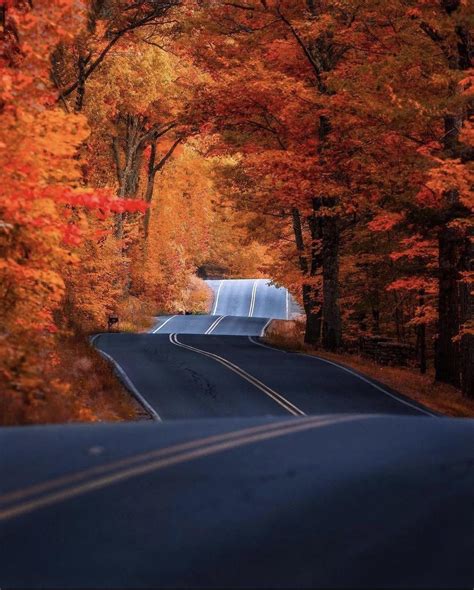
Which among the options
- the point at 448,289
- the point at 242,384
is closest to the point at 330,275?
the point at 448,289

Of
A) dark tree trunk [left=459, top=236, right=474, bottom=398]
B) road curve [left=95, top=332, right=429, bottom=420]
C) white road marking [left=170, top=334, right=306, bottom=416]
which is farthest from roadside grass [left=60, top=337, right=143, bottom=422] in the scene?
dark tree trunk [left=459, top=236, right=474, bottom=398]

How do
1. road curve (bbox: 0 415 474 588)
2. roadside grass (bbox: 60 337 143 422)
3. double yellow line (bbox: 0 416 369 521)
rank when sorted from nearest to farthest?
road curve (bbox: 0 415 474 588) < double yellow line (bbox: 0 416 369 521) < roadside grass (bbox: 60 337 143 422)

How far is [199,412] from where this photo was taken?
1795 cm

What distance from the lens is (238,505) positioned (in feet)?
22.9

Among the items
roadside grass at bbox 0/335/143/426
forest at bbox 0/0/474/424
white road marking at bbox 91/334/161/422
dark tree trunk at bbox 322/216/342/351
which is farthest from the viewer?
dark tree trunk at bbox 322/216/342/351

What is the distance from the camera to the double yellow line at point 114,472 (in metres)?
6.33

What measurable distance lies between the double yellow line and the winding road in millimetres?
16

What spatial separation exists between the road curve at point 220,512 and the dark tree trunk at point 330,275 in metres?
19.8

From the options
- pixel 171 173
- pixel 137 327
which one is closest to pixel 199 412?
pixel 137 327

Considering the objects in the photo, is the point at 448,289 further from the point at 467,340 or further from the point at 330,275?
the point at 330,275

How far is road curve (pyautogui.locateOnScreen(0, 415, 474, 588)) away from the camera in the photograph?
556 cm

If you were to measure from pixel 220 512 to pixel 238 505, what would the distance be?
11.0 inches

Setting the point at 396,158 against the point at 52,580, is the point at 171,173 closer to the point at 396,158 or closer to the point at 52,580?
the point at 396,158

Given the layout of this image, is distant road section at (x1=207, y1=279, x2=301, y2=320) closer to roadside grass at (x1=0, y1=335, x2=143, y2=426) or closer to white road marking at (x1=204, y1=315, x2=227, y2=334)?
white road marking at (x1=204, y1=315, x2=227, y2=334)
